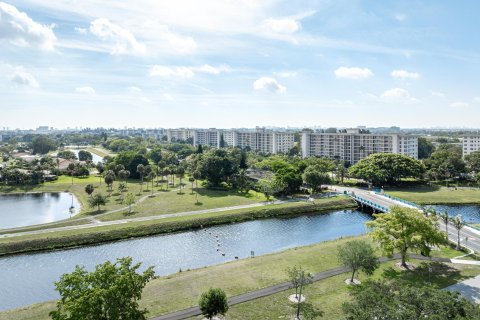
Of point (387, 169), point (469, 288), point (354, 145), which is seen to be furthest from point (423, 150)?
point (469, 288)

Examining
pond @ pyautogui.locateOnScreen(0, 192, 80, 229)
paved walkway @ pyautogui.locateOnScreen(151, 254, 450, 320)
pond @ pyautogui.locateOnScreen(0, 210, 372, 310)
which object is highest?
pond @ pyautogui.locateOnScreen(0, 192, 80, 229)

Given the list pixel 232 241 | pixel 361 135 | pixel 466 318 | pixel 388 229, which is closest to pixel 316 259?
pixel 388 229

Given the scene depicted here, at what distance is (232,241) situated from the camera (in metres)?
52.6

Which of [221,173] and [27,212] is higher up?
[221,173]

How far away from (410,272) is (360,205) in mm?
39305

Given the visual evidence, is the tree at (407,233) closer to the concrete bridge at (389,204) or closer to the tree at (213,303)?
the concrete bridge at (389,204)

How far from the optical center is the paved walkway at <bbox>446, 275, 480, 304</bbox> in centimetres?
3070

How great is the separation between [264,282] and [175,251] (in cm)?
1728

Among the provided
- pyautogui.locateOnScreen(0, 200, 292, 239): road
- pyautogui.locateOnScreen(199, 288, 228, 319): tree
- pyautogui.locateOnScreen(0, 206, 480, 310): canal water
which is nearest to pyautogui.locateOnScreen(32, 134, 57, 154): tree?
pyautogui.locateOnScreen(0, 200, 292, 239): road

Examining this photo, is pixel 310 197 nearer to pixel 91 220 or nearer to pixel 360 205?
pixel 360 205

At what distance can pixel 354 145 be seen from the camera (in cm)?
13688

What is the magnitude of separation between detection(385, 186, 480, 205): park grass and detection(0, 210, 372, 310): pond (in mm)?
21378

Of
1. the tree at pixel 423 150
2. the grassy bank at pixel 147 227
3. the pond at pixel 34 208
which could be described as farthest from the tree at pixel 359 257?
the tree at pixel 423 150

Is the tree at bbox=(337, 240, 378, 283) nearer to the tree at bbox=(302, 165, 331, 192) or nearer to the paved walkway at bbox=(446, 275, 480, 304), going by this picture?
the paved walkway at bbox=(446, 275, 480, 304)
